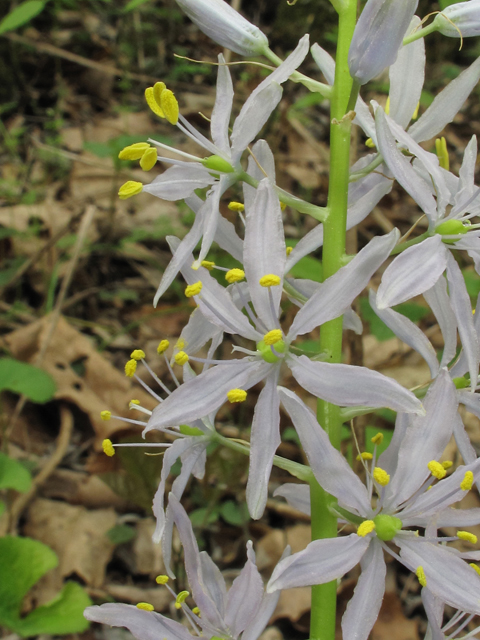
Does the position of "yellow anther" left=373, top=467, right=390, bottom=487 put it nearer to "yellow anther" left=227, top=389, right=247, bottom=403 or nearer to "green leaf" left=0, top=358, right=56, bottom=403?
"yellow anther" left=227, top=389, right=247, bottom=403

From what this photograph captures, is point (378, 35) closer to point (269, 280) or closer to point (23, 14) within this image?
point (269, 280)

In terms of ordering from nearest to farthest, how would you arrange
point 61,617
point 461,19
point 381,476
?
point 381,476
point 461,19
point 61,617

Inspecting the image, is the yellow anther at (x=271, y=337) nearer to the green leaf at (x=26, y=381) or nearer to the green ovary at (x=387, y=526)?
the green ovary at (x=387, y=526)

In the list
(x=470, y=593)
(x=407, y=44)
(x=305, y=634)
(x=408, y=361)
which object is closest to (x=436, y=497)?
(x=470, y=593)

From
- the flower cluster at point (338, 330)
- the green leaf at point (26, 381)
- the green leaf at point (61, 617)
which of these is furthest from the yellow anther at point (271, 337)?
the green leaf at point (26, 381)

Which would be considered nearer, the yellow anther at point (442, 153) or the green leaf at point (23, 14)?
the yellow anther at point (442, 153)

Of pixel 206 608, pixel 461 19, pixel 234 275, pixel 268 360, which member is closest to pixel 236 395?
pixel 268 360

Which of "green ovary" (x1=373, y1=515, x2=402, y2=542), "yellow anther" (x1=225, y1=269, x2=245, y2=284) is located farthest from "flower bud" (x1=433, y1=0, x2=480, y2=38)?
"green ovary" (x1=373, y1=515, x2=402, y2=542)
